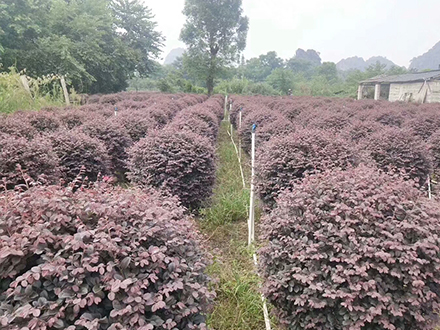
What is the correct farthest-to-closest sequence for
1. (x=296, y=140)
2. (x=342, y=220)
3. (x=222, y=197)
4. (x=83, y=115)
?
(x=83, y=115), (x=222, y=197), (x=296, y=140), (x=342, y=220)

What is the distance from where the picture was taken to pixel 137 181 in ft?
14.1

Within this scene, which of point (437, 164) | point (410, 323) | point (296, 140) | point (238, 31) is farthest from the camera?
point (238, 31)

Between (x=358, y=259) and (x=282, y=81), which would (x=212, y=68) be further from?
(x=358, y=259)

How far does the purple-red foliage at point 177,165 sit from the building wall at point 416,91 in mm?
25211

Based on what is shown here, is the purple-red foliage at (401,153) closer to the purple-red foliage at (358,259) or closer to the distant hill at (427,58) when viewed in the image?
the purple-red foliage at (358,259)

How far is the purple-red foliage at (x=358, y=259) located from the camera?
5.88 ft

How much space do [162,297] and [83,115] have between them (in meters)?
5.53

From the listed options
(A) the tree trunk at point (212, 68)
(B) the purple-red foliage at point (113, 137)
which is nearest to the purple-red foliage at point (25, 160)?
(B) the purple-red foliage at point (113, 137)

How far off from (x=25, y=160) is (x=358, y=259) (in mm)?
3277

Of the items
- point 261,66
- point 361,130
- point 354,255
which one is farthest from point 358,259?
point 261,66

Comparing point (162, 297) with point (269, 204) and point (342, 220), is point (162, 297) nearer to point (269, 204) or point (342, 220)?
point (342, 220)

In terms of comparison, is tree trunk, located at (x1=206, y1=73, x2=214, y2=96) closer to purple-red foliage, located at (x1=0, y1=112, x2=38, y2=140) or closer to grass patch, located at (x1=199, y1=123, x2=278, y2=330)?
grass patch, located at (x1=199, y1=123, x2=278, y2=330)

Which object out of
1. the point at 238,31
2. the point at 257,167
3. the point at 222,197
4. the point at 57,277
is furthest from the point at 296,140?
the point at 238,31

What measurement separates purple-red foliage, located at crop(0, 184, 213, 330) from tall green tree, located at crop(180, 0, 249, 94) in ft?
101
